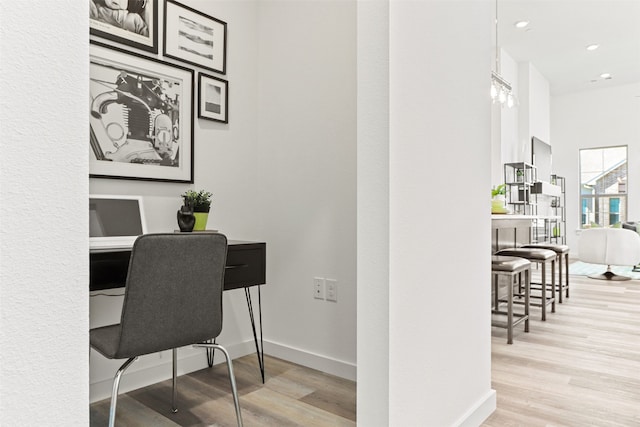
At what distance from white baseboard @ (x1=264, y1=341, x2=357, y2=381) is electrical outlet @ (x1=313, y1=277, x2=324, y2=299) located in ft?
1.14

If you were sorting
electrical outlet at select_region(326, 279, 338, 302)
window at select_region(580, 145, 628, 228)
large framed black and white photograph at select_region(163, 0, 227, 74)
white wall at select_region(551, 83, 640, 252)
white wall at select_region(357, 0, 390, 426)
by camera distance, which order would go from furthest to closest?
1. window at select_region(580, 145, 628, 228)
2. white wall at select_region(551, 83, 640, 252)
3. electrical outlet at select_region(326, 279, 338, 302)
4. large framed black and white photograph at select_region(163, 0, 227, 74)
5. white wall at select_region(357, 0, 390, 426)

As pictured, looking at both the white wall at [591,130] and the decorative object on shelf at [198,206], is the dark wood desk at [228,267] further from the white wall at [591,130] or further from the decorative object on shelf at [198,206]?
the white wall at [591,130]

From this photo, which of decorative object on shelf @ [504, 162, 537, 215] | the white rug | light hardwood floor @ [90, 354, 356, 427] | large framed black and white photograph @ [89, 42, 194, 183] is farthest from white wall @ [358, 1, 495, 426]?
the white rug

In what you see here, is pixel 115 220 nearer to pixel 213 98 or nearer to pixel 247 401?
pixel 213 98

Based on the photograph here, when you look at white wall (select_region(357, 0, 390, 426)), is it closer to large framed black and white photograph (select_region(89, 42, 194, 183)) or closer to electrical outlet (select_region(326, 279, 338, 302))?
electrical outlet (select_region(326, 279, 338, 302))

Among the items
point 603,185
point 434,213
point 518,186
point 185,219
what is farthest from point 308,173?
point 603,185

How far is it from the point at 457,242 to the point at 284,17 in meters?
1.86

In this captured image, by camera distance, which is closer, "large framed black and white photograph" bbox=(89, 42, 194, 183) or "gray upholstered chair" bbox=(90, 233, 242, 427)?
"gray upholstered chair" bbox=(90, 233, 242, 427)

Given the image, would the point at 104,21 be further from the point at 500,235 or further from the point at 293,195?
the point at 500,235

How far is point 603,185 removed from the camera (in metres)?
8.54

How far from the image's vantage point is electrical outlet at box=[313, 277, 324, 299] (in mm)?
2509
